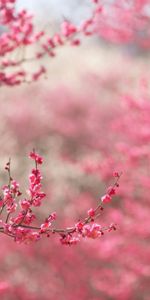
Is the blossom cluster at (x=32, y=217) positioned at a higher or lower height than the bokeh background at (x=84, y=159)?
lower

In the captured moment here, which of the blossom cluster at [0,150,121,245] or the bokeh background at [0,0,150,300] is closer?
the blossom cluster at [0,150,121,245]

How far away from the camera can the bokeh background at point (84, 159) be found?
1155 centimetres

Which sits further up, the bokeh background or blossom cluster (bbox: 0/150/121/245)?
the bokeh background

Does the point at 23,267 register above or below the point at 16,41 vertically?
above

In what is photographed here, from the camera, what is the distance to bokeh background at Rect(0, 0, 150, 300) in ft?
37.9

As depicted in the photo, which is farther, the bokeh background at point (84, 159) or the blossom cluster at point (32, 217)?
the bokeh background at point (84, 159)

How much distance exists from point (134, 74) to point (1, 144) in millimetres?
8766

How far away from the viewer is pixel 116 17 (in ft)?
29.2

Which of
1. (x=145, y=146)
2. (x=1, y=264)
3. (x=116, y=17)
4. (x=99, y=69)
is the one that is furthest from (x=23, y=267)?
(x=99, y=69)

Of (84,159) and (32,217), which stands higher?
(84,159)

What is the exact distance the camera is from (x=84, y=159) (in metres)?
17.8

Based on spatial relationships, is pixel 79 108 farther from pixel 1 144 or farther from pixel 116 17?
pixel 116 17

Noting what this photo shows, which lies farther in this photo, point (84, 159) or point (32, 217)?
point (84, 159)

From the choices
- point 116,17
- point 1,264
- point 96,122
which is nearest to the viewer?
point 116,17
